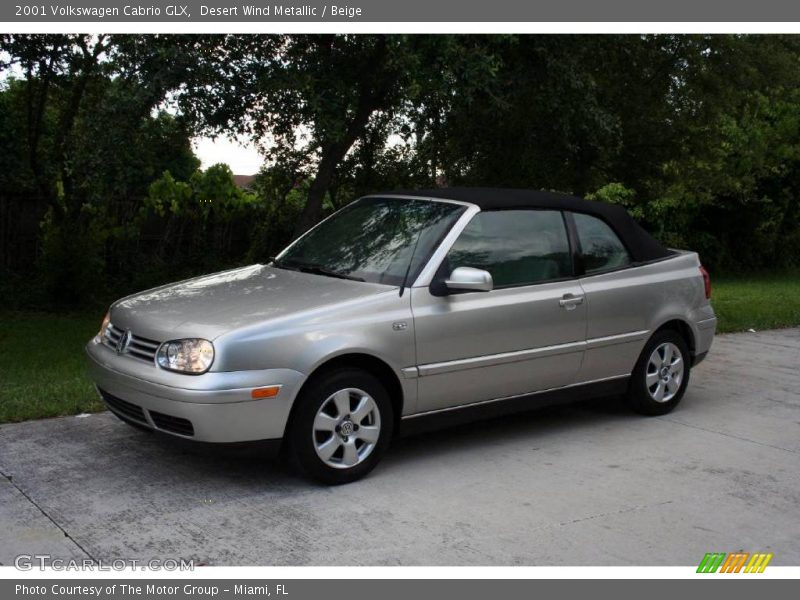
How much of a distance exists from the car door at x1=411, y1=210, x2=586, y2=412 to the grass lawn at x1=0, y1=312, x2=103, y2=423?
2.81 meters

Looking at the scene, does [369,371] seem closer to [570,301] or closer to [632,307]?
[570,301]

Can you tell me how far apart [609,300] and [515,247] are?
887 millimetres

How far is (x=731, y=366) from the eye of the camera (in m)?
9.73

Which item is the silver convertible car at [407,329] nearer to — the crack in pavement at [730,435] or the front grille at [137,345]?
the front grille at [137,345]

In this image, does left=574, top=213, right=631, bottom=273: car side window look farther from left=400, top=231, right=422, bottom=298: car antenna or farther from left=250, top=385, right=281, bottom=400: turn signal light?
left=250, top=385, right=281, bottom=400: turn signal light

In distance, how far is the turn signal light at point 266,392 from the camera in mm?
5293

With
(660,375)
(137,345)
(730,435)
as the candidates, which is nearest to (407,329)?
(137,345)

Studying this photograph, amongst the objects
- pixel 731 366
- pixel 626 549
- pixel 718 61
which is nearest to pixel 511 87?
pixel 731 366

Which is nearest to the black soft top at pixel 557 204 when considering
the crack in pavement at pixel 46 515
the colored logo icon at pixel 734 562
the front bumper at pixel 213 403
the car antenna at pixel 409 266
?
the car antenna at pixel 409 266

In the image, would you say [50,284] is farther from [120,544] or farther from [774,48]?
[774,48]

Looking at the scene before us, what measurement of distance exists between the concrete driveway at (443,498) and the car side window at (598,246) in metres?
1.22

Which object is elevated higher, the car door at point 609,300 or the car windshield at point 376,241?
the car windshield at point 376,241

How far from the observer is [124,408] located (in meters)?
5.78
